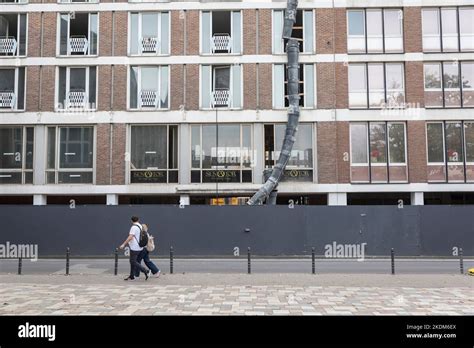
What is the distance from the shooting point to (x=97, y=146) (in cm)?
2655

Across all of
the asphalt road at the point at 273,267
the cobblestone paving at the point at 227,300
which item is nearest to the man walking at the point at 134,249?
the cobblestone paving at the point at 227,300

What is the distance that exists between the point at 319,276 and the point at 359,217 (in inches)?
337

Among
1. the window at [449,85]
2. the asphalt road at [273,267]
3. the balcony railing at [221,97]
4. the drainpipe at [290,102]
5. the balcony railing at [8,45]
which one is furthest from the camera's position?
the balcony railing at [8,45]

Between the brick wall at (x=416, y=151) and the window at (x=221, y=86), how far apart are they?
9.96 metres

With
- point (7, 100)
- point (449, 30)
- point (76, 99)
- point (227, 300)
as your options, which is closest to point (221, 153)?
point (76, 99)

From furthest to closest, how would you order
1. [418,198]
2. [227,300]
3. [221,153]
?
[221,153] → [418,198] → [227,300]

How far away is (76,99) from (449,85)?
71.4ft

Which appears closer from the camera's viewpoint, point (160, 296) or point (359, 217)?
point (160, 296)

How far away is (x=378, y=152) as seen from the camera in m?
26.3

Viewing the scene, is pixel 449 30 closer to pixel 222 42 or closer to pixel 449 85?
pixel 449 85

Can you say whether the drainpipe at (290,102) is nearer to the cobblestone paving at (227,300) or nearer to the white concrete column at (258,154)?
the white concrete column at (258,154)

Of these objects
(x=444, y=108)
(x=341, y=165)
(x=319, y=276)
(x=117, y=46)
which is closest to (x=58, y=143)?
(x=117, y=46)

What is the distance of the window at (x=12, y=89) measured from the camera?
27.1 metres

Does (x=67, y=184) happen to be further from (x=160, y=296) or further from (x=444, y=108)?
(x=444, y=108)
